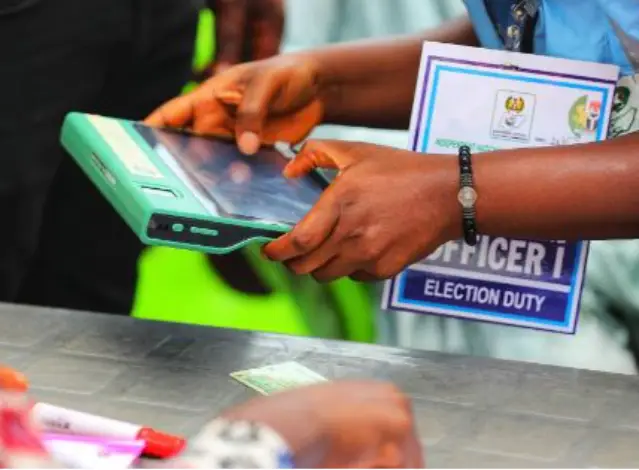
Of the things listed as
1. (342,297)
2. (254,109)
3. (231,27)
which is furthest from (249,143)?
(342,297)

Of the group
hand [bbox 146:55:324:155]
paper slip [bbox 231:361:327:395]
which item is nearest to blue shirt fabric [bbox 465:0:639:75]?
hand [bbox 146:55:324:155]

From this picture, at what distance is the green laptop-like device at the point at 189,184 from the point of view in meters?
0.90

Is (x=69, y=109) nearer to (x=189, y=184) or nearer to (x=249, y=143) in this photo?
(x=249, y=143)

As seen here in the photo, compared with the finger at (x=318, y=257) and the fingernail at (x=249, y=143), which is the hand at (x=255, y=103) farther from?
the finger at (x=318, y=257)

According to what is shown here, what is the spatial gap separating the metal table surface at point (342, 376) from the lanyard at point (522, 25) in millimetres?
295

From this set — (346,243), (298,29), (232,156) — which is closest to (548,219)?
(346,243)

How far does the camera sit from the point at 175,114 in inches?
46.1

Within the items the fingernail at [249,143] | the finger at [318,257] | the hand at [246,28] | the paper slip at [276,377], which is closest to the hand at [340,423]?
the paper slip at [276,377]

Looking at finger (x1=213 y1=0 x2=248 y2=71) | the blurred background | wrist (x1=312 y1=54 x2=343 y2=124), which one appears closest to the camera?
wrist (x1=312 y1=54 x2=343 y2=124)

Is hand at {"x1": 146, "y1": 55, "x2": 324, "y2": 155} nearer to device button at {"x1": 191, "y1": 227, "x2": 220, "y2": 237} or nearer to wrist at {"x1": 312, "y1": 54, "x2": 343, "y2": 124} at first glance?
wrist at {"x1": 312, "y1": 54, "x2": 343, "y2": 124}

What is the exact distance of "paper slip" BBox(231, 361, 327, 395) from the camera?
0.90 m

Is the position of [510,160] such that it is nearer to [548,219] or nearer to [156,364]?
[548,219]

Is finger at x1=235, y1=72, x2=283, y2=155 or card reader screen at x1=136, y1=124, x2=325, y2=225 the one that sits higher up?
finger at x1=235, y1=72, x2=283, y2=155

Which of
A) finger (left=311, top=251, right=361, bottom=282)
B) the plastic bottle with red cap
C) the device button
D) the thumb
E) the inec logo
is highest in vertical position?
the inec logo
